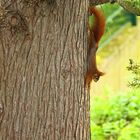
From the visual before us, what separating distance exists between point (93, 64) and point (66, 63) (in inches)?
7.8

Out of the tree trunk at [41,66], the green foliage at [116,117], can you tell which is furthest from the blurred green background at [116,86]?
the tree trunk at [41,66]

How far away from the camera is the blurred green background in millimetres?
5883

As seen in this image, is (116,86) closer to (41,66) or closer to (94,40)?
(94,40)

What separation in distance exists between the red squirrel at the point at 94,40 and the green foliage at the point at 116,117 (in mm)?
2109

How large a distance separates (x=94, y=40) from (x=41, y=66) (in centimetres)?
42

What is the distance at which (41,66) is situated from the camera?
3.40 meters

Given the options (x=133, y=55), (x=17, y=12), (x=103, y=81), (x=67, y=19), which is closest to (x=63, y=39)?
(x=67, y=19)

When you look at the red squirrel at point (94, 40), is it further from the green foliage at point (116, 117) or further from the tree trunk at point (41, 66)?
the green foliage at point (116, 117)

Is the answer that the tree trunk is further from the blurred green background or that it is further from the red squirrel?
the blurred green background

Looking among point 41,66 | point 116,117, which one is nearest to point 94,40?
point 41,66

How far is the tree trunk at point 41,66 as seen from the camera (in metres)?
3.35

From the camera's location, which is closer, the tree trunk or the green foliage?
the tree trunk

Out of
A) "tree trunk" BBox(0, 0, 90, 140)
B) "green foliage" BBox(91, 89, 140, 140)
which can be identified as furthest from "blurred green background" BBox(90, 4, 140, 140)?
"tree trunk" BBox(0, 0, 90, 140)

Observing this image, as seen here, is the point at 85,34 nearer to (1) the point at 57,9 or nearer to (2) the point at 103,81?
(1) the point at 57,9
